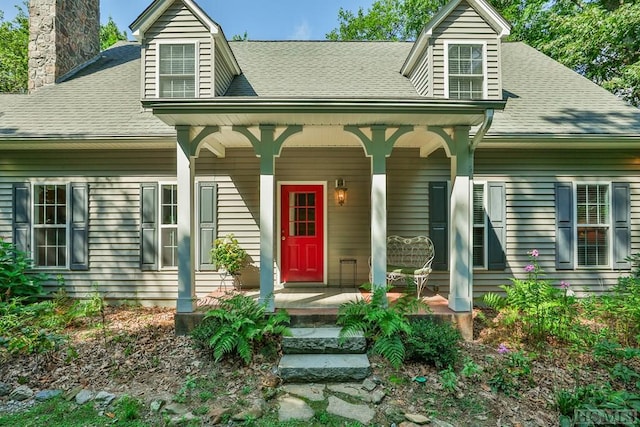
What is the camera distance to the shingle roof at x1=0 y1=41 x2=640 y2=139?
5637 millimetres

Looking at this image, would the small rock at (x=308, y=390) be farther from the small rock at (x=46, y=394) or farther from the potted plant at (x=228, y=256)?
the potted plant at (x=228, y=256)

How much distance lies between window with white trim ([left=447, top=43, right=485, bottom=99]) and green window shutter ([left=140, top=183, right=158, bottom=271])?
563cm

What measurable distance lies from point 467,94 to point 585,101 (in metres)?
2.42

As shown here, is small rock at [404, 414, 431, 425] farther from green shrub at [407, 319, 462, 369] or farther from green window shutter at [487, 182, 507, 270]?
green window shutter at [487, 182, 507, 270]

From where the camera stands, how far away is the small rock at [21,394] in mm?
3135

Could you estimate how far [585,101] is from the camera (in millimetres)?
6297

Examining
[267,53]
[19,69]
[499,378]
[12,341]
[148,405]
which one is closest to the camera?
[148,405]

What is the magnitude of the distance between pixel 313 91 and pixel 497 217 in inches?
158

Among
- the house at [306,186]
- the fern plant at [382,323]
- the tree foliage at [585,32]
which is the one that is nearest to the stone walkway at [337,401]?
the fern plant at [382,323]

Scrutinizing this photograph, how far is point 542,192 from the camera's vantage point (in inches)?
228

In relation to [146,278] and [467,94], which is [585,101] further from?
[146,278]

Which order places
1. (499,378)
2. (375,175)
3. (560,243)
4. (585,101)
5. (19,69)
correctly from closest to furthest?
(499,378) → (375,175) → (560,243) → (585,101) → (19,69)

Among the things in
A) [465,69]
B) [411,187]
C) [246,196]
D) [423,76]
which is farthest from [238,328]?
[465,69]

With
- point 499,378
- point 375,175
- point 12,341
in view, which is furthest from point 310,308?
point 12,341
